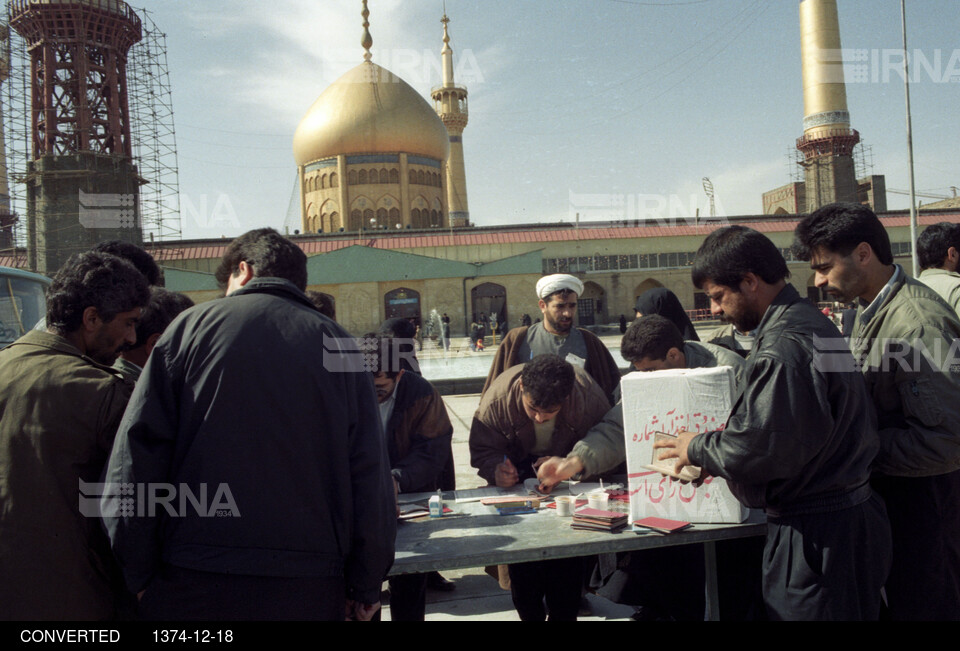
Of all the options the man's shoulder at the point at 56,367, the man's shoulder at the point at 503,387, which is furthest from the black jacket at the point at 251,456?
the man's shoulder at the point at 503,387

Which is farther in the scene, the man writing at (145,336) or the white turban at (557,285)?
the white turban at (557,285)

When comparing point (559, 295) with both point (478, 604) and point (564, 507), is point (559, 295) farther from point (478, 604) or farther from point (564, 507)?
point (478, 604)

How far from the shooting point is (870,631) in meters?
2.09

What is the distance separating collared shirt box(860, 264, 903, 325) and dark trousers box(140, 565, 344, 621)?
2.29 m

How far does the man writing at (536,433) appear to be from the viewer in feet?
10.1

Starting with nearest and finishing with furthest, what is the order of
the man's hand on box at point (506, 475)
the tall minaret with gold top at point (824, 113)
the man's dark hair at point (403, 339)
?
the man's hand on box at point (506, 475) → the man's dark hair at point (403, 339) → the tall minaret with gold top at point (824, 113)

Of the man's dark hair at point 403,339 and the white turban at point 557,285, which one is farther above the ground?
the white turban at point 557,285

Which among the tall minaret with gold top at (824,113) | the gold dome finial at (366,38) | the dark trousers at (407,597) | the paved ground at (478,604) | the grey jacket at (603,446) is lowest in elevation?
the paved ground at (478,604)

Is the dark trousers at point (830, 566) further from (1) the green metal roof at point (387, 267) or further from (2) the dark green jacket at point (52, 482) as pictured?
(1) the green metal roof at point (387, 267)

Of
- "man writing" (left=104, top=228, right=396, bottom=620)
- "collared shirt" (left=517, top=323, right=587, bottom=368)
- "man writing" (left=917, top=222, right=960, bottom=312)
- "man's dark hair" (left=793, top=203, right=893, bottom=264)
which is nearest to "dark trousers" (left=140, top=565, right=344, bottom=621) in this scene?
"man writing" (left=104, top=228, right=396, bottom=620)

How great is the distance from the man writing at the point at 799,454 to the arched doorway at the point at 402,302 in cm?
3293

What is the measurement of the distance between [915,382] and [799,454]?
26.2 inches

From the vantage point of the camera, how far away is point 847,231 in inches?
100

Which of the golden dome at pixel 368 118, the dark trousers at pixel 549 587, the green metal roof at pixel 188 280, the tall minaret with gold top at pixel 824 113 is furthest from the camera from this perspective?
the golden dome at pixel 368 118
